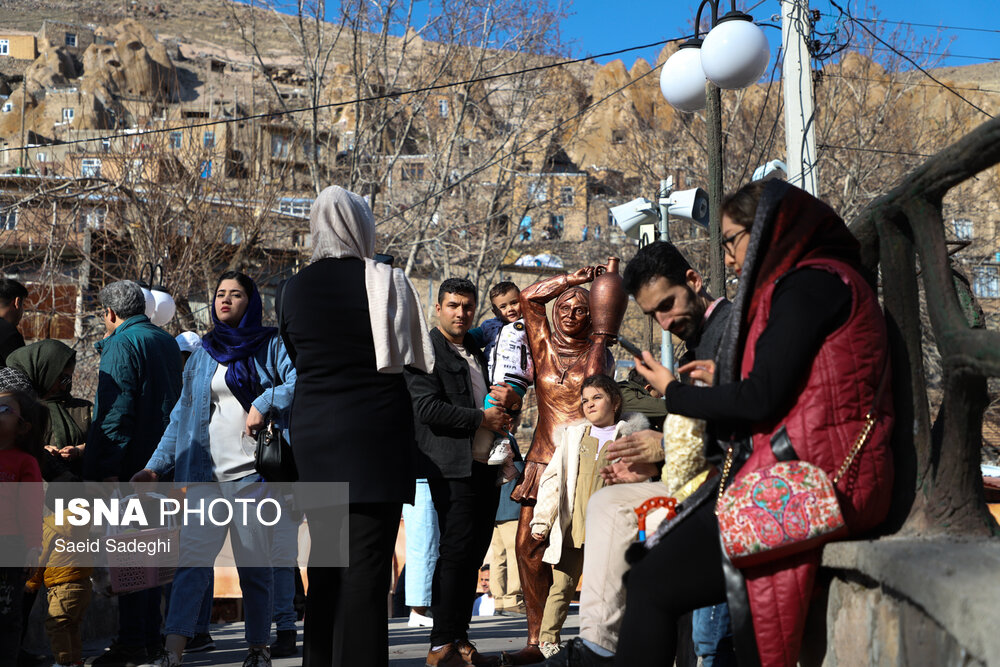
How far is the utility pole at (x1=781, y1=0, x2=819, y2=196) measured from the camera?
29.4 feet

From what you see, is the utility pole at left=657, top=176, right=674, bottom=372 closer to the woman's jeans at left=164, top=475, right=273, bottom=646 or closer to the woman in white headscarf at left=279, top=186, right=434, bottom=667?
the woman's jeans at left=164, top=475, right=273, bottom=646

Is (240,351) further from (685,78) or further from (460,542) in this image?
(685,78)

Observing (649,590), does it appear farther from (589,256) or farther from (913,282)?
(589,256)

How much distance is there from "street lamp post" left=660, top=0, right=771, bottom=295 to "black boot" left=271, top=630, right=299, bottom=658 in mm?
4044

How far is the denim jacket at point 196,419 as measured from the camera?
5.31 metres

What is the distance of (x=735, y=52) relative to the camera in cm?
845

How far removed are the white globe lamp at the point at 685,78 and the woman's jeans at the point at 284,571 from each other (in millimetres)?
5592

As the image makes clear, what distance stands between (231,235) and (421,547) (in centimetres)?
1940

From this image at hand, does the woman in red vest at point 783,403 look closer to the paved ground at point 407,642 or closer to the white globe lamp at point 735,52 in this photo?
the paved ground at point 407,642

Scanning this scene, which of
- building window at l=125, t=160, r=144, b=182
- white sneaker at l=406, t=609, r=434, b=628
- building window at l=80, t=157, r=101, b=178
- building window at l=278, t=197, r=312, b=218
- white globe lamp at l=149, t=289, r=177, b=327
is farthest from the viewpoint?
building window at l=278, t=197, r=312, b=218


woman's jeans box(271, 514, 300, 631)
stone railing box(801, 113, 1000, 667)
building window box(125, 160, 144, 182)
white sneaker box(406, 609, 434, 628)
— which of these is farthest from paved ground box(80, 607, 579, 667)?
building window box(125, 160, 144, 182)

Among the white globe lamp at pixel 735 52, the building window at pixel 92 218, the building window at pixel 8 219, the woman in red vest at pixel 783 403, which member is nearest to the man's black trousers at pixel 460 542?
the woman in red vest at pixel 783 403

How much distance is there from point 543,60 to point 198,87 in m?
99.4

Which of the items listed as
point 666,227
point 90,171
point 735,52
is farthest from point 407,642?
point 90,171
